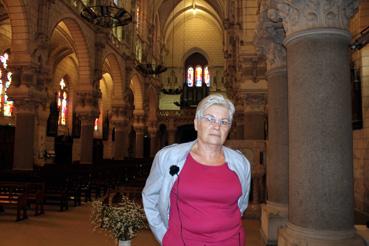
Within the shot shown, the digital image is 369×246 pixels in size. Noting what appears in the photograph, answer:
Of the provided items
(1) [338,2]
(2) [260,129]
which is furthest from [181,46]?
(1) [338,2]

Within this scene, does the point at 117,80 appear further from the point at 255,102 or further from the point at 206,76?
the point at 206,76

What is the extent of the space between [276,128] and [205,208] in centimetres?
410

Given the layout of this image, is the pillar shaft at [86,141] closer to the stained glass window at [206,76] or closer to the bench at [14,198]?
the bench at [14,198]

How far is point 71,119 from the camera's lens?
28.5 meters

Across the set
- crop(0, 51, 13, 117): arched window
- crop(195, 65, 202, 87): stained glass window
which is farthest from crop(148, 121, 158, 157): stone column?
crop(0, 51, 13, 117): arched window

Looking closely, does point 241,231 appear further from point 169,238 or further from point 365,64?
point 365,64

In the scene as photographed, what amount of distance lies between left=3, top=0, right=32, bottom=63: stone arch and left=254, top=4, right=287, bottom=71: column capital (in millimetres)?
10925

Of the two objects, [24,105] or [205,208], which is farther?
[24,105]

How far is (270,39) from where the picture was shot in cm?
596

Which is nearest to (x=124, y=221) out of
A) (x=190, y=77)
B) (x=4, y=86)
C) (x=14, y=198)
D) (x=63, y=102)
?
(x=14, y=198)

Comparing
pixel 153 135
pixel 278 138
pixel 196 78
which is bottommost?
pixel 278 138

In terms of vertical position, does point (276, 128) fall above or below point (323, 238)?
above

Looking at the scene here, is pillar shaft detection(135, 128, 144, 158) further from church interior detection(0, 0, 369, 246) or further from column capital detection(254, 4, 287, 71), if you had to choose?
column capital detection(254, 4, 287, 71)

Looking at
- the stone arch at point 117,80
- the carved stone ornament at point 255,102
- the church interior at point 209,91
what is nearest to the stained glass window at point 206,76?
the church interior at point 209,91
